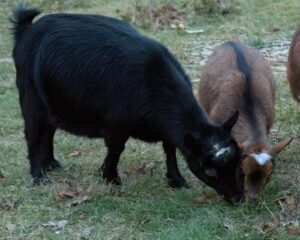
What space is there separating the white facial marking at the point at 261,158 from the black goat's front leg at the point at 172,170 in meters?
1.20

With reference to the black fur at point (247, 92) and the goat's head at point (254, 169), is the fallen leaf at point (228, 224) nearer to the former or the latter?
the goat's head at point (254, 169)

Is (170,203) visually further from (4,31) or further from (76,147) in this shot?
(4,31)

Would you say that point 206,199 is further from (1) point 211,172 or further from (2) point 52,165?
(2) point 52,165

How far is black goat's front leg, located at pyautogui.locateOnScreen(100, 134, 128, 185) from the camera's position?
6906mm

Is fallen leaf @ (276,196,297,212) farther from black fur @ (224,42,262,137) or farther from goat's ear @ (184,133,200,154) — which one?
goat's ear @ (184,133,200,154)

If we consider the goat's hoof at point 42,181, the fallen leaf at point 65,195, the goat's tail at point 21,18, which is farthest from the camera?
the goat's tail at point 21,18

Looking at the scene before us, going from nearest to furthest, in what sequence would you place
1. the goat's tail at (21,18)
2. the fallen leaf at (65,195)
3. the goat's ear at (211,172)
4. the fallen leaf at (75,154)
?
the goat's ear at (211,172) < the fallen leaf at (65,195) < the goat's tail at (21,18) < the fallen leaf at (75,154)

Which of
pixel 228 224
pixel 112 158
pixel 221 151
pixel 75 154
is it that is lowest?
pixel 75 154

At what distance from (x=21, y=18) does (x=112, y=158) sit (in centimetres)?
185

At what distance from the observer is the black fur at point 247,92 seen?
6.92 meters

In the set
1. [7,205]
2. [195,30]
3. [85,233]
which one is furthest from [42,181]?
[195,30]

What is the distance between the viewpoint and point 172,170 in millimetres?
7203

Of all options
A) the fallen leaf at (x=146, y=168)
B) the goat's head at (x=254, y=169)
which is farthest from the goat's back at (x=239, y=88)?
the fallen leaf at (x=146, y=168)

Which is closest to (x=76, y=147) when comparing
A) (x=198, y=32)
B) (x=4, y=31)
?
(x=198, y=32)
